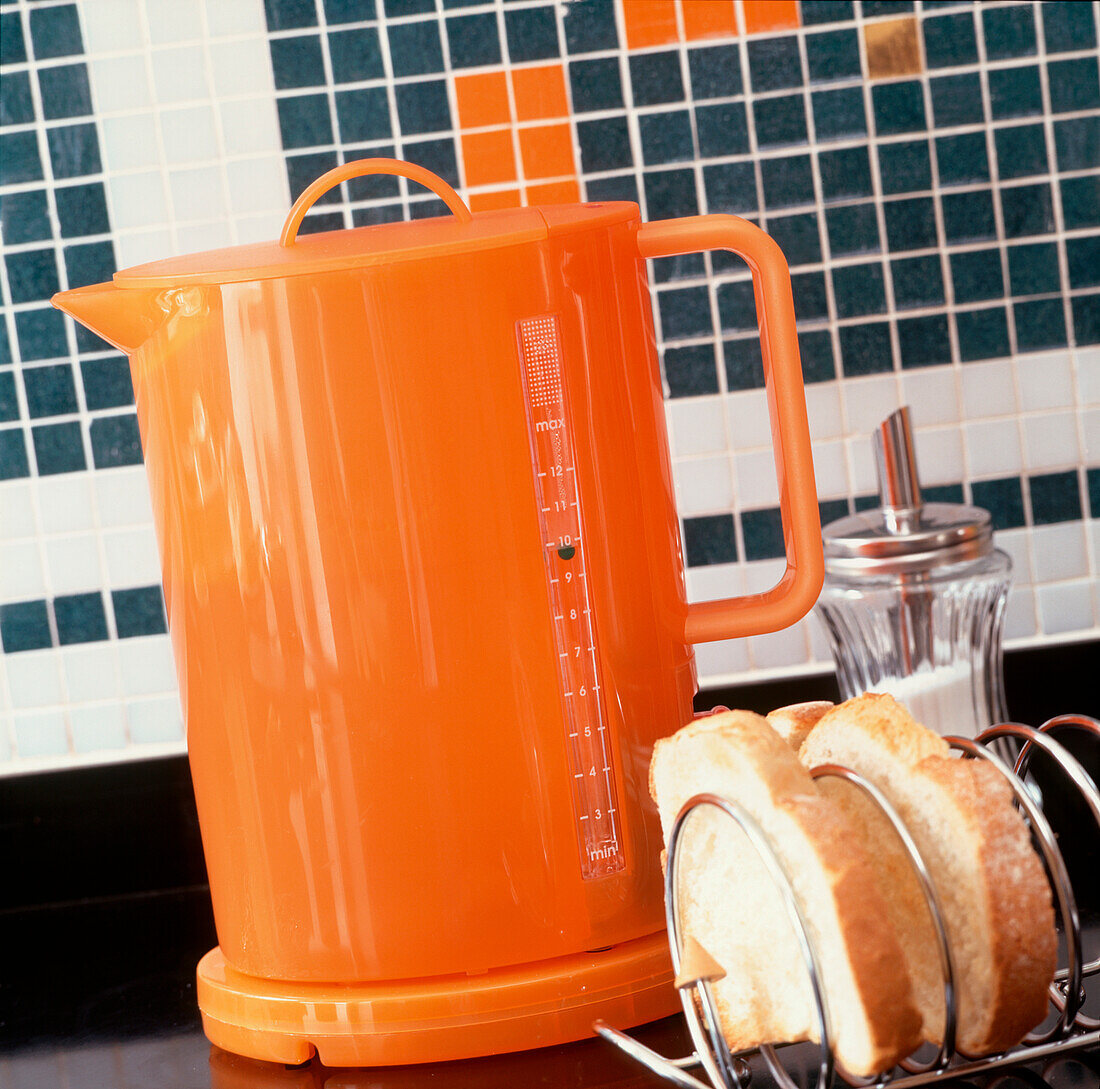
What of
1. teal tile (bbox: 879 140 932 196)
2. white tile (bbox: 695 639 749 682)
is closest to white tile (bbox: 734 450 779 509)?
white tile (bbox: 695 639 749 682)

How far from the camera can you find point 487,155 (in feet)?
2.83

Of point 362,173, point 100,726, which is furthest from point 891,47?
point 100,726

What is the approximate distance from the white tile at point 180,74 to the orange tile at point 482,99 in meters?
0.18

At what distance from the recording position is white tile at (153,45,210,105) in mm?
854

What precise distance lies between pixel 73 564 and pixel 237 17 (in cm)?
40

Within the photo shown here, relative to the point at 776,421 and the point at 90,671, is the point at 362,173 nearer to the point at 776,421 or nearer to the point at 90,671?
the point at 776,421

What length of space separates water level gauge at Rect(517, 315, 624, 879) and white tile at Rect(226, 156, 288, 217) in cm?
41

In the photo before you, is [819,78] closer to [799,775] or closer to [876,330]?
[876,330]

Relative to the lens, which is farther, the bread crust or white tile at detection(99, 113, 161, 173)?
white tile at detection(99, 113, 161, 173)

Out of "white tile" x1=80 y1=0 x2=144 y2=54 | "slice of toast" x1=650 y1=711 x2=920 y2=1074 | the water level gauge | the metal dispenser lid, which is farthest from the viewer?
"white tile" x1=80 y1=0 x2=144 y2=54

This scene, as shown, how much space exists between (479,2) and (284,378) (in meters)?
0.45

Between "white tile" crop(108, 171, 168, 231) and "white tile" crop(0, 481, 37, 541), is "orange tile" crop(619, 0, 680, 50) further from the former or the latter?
"white tile" crop(0, 481, 37, 541)

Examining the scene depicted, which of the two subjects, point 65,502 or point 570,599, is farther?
point 65,502

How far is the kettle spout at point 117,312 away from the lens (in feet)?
1.79
